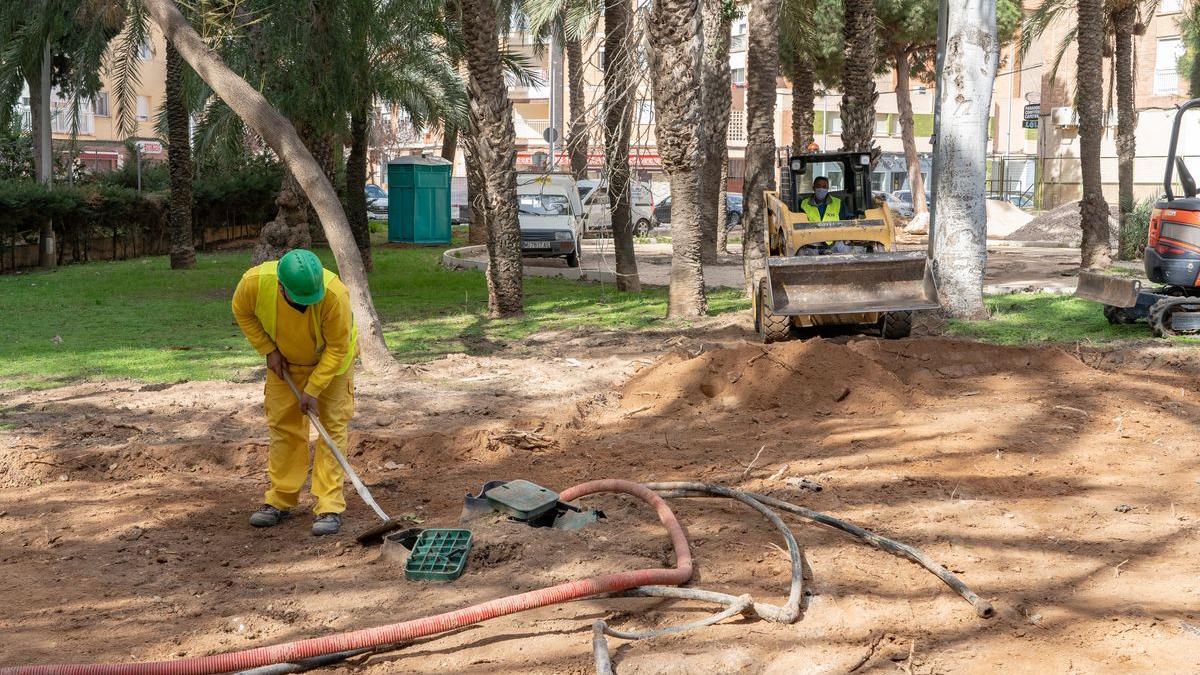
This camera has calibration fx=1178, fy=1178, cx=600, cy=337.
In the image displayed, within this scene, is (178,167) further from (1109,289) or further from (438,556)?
(438,556)

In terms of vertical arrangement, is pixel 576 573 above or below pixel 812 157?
below

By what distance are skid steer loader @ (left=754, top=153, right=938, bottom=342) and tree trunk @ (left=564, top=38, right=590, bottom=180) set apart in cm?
244

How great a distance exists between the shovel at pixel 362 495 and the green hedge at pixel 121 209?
1761 centimetres

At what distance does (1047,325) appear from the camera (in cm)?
1313

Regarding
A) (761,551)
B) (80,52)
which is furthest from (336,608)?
(80,52)

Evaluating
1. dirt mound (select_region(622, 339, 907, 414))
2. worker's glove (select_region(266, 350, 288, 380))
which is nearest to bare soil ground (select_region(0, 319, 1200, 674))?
dirt mound (select_region(622, 339, 907, 414))

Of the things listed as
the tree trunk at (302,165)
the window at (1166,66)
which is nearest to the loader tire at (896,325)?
the tree trunk at (302,165)

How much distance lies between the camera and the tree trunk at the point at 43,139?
2316 centimetres

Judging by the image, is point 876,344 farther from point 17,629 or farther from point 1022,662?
point 17,629

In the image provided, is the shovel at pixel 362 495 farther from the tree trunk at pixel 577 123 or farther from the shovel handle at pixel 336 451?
the tree trunk at pixel 577 123

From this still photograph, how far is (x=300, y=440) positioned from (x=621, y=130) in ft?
27.6

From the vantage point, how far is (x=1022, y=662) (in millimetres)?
4582

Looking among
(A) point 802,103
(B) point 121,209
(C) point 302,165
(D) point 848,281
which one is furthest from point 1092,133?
(B) point 121,209

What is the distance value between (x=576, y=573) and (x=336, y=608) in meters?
1.12
